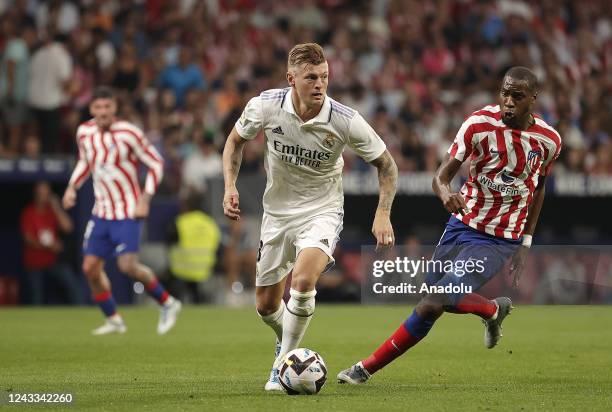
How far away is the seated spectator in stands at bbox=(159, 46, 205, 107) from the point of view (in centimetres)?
1972

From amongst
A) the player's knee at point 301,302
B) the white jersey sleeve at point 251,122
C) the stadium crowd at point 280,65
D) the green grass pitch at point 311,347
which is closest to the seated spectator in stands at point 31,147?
the stadium crowd at point 280,65

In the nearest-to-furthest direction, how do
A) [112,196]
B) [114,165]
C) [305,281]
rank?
[305,281]
[112,196]
[114,165]

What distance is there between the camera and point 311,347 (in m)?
11.3

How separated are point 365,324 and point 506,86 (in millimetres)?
7181

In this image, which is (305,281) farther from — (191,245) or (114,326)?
(191,245)

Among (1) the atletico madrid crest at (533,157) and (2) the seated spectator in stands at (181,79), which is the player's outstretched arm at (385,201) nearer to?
(1) the atletico madrid crest at (533,157)

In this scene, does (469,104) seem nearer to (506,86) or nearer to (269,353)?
(269,353)

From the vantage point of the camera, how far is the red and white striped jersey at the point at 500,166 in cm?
812

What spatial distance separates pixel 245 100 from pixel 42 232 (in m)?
4.19

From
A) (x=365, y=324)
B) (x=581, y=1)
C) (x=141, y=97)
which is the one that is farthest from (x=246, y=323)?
(x=581, y=1)

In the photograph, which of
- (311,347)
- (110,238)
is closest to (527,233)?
(311,347)

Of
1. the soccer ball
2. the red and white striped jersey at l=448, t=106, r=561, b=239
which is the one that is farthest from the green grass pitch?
the red and white striped jersey at l=448, t=106, r=561, b=239

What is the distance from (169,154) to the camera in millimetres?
18828

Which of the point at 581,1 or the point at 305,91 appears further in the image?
the point at 581,1
